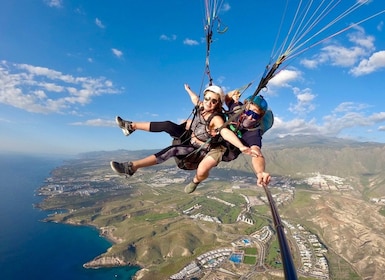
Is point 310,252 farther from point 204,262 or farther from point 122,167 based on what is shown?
point 122,167

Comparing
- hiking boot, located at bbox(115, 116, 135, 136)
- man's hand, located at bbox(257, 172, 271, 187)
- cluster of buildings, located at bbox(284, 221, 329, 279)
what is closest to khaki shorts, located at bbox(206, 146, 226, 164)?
man's hand, located at bbox(257, 172, 271, 187)

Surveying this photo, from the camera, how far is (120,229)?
79.6m

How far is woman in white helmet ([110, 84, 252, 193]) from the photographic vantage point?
580 cm

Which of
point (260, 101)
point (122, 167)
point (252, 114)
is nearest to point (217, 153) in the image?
point (252, 114)

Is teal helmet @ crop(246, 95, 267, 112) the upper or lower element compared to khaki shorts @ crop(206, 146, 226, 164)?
upper

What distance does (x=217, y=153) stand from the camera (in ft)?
19.2

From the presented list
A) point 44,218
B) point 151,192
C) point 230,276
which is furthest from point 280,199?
point 44,218

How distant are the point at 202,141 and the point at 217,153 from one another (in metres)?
0.59

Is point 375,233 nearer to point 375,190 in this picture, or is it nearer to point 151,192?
point 375,190

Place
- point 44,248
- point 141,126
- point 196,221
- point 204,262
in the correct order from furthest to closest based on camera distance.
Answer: point 196,221, point 44,248, point 204,262, point 141,126

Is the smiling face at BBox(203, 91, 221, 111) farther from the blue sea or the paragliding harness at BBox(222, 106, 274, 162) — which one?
the blue sea

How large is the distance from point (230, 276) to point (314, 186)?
108 metres

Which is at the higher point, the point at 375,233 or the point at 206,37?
the point at 206,37

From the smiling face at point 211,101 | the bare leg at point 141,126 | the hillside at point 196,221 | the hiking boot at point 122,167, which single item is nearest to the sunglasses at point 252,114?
the smiling face at point 211,101
